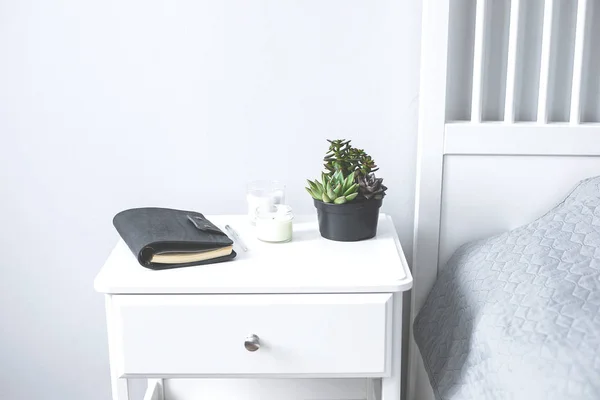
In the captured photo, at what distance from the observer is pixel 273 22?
156cm

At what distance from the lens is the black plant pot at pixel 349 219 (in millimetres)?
1354

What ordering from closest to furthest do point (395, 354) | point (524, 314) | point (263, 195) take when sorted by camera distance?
point (524, 314) → point (395, 354) → point (263, 195)

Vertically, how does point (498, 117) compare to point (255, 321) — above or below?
above

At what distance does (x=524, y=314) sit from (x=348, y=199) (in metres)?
0.37

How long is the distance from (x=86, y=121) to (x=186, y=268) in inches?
20.8

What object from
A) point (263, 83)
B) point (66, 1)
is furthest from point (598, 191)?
point (66, 1)

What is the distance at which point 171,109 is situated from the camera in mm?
1604

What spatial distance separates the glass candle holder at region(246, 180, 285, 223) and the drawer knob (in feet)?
1.05

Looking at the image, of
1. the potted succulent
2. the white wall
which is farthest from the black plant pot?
the white wall

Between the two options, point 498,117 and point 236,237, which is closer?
point 236,237

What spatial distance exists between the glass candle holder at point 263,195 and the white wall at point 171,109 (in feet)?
0.49

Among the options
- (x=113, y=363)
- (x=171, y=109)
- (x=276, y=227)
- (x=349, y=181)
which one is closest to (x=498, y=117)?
(x=349, y=181)

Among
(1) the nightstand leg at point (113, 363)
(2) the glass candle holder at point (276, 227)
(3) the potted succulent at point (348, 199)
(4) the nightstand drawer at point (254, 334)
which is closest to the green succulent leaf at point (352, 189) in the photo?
(3) the potted succulent at point (348, 199)

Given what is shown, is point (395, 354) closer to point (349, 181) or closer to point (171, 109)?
point (349, 181)
